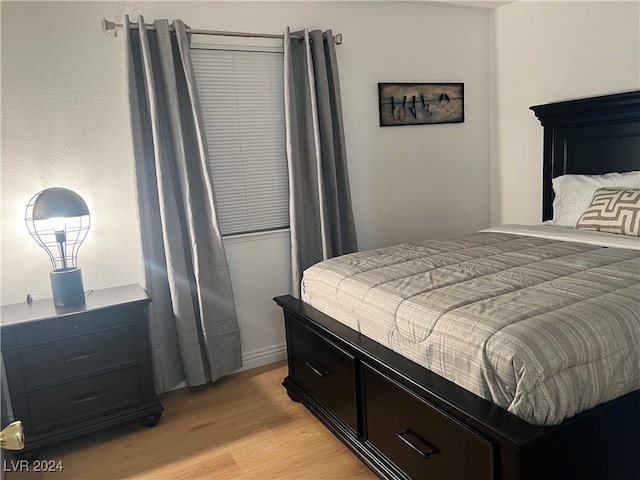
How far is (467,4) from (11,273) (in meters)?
3.50

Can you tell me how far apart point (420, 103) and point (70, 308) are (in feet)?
8.93

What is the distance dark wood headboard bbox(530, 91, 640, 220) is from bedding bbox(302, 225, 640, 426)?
35.9 inches

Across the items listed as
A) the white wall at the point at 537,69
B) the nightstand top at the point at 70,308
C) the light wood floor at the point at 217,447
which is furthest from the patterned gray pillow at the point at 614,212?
the nightstand top at the point at 70,308

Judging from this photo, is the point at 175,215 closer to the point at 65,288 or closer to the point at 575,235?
the point at 65,288

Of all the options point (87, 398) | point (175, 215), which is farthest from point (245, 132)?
point (87, 398)

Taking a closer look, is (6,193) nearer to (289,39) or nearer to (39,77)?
(39,77)

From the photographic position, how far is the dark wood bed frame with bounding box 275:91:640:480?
1.46m

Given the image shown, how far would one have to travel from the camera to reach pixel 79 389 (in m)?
2.43

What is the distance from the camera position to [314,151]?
3.22 meters

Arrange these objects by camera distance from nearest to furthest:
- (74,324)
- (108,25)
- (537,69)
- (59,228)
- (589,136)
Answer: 1. (74,324)
2. (59,228)
3. (108,25)
4. (589,136)
5. (537,69)

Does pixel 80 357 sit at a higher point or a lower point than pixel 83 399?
higher

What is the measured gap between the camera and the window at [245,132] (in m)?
3.02

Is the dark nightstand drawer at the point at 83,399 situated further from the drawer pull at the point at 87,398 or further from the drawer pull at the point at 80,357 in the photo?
the drawer pull at the point at 80,357

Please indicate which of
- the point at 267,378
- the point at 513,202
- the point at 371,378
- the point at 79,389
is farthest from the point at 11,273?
the point at 513,202
